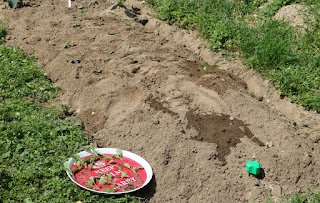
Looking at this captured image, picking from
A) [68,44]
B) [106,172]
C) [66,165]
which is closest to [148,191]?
[106,172]

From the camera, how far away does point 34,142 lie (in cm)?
346

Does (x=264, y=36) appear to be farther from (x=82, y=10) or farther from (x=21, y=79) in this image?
(x=82, y=10)

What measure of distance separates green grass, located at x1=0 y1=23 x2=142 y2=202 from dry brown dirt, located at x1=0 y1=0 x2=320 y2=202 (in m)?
0.24

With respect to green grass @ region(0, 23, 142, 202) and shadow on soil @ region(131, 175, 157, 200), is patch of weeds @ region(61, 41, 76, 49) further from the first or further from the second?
shadow on soil @ region(131, 175, 157, 200)

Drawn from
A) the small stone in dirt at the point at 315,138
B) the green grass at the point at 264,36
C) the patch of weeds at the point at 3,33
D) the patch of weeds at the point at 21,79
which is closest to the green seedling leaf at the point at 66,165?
the patch of weeds at the point at 21,79

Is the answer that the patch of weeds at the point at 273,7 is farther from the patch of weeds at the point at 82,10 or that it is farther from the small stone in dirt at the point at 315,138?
the patch of weeds at the point at 82,10

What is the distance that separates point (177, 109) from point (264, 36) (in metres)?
1.71

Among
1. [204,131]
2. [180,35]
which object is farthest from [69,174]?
[180,35]

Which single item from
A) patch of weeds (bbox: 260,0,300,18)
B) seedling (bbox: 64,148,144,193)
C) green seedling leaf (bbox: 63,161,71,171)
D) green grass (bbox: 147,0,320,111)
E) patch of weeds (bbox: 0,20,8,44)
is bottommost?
patch of weeds (bbox: 0,20,8,44)

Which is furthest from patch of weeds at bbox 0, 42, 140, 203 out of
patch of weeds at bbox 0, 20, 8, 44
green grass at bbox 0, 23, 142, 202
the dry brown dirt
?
patch of weeds at bbox 0, 20, 8, 44

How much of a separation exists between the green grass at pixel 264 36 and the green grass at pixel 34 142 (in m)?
2.36

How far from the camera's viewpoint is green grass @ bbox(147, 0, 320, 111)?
429 cm

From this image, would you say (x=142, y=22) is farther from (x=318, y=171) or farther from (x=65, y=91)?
(x=318, y=171)

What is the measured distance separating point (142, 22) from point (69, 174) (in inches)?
147
